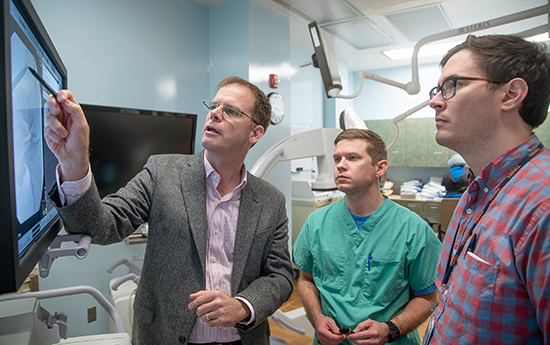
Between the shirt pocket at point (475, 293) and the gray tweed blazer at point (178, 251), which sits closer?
the shirt pocket at point (475, 293)

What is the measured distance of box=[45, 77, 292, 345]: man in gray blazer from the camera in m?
1.13

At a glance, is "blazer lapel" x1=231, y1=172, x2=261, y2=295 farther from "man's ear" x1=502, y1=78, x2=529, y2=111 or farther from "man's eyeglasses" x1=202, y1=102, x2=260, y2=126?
"man's ear" x1=502, y1=78, x2=529, y2=111

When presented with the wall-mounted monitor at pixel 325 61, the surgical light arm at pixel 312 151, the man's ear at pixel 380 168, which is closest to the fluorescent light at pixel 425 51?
the wall-mounted monitor at pixel 325 61

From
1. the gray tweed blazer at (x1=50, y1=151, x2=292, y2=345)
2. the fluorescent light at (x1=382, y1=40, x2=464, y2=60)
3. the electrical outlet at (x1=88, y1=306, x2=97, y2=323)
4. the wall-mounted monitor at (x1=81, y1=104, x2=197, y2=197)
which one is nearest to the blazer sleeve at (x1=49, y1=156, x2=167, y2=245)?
the gray tweed blazer at (x1=50, y1=151, x2=292, y2=345)

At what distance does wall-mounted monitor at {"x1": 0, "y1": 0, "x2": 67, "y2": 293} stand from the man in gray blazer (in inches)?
6.9

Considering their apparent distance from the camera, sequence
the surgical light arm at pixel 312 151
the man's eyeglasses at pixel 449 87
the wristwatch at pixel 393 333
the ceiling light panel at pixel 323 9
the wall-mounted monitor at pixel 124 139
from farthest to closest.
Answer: the ceiling light panel at pixel 323 9
the surgical light arm at pixel 312 151
the wall-mounted monitor at pixel 124 139
the wristwatch at pixel 393 333
the man's eyeglasses at pixel 449 87

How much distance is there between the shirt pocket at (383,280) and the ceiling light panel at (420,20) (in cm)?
334

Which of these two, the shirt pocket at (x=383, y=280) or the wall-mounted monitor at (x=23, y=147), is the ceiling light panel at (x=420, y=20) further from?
the wall-mounted monitor at (x=23, y=147)

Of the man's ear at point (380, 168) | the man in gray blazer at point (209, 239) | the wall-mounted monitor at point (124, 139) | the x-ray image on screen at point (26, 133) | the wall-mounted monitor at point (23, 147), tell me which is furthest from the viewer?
the wall-mounted monitor at point (124, 139)

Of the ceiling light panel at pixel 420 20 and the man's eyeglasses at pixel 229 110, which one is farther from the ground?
the ceiling light panel at pixel 420 20

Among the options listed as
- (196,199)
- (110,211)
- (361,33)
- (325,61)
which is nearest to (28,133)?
(110,211)

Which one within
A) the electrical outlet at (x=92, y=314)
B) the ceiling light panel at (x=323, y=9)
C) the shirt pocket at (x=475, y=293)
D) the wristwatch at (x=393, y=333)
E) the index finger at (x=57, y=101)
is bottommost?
the electrical outlet at (x=92, y=314)

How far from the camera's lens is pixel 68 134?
2.51 ft

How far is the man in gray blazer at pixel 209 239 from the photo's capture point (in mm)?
1130
